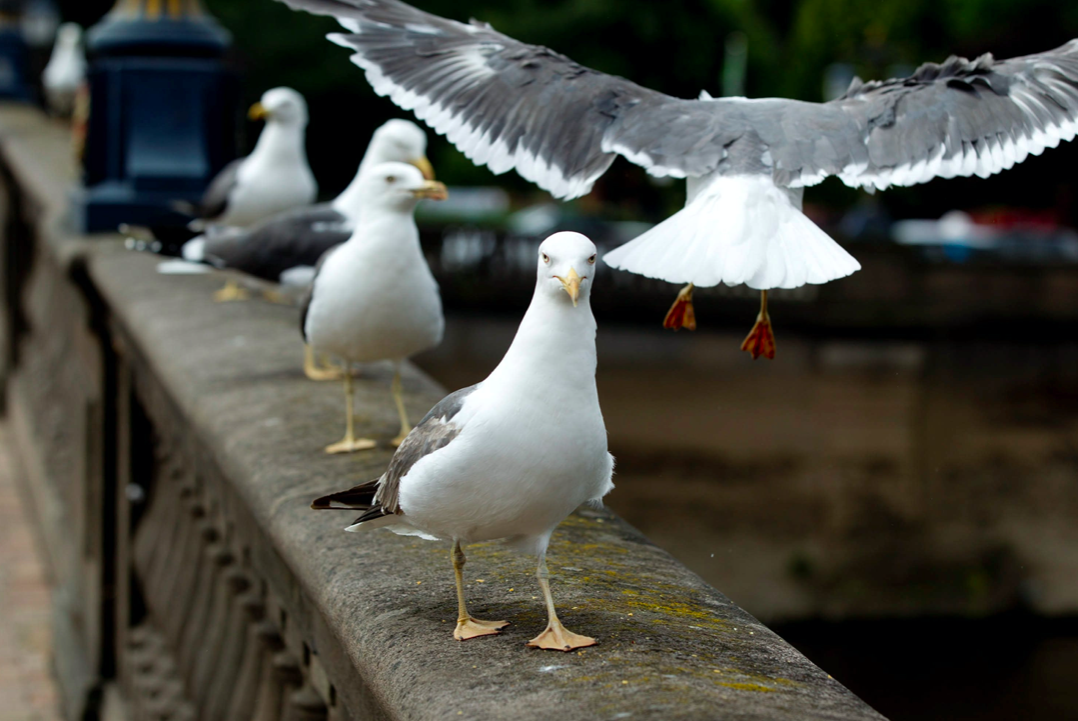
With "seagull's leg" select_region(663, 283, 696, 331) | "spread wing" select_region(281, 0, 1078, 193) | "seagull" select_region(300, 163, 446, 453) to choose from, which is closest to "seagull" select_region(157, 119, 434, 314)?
"seagull" select_region(300, 163, 446, 453)

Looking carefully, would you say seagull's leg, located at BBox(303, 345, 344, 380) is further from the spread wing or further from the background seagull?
the background seagull

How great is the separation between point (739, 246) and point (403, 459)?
792mm

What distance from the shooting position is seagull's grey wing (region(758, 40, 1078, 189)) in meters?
2.96

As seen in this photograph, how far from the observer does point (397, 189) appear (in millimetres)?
3564

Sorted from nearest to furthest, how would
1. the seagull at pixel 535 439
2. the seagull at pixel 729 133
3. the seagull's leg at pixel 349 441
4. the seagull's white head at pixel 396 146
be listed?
the seagull at pixel 535 439
the seagull at pixel 729 133
the seagull's leg at pixel 349 441
the seagull's white head at pixel 396 146

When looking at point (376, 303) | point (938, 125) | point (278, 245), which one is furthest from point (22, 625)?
point (938, 125)

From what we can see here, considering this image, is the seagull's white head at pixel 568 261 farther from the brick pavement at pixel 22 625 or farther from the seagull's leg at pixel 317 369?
the brick pavement at pixel 22 625

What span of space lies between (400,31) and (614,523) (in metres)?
1.39

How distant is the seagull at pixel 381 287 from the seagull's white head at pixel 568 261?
1387 mm

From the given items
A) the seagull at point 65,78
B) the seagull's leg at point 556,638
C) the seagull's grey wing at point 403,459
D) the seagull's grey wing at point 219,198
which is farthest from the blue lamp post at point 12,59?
the seagull's leg at point 556,638

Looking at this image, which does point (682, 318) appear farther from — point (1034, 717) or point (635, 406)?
point (635, 406)

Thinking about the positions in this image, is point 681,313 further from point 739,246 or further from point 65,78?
point 65,78

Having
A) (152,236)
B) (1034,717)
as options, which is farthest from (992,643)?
(152,236)

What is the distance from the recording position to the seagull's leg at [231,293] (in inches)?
223
